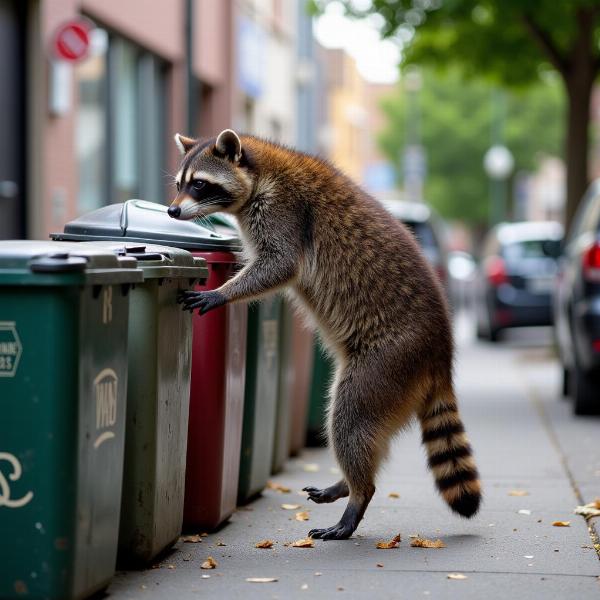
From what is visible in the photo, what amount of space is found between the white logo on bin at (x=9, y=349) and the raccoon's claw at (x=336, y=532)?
203 centimetres

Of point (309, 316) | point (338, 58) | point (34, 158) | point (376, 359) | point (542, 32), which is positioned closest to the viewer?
point (376, 359)

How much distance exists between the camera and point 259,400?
7.48 m

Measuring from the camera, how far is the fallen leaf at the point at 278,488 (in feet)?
25.7

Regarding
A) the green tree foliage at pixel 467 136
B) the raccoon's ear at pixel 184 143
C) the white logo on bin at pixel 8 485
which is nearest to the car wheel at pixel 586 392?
the raccoon's ear at pixel 184 143

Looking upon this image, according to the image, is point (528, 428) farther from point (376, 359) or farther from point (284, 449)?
point (376, 359)

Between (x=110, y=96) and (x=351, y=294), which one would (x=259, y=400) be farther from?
(x=110, y=96)

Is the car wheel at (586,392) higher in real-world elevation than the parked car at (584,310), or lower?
lower

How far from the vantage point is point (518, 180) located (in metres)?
67.2

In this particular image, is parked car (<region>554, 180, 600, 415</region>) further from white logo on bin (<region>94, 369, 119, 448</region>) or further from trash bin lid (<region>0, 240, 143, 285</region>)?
trash bin lid (<region>0, 240, 143, 285</region>)

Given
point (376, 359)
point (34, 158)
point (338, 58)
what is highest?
point (338, 58)

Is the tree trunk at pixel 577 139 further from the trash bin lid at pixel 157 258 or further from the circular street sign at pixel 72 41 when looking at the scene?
the trash bin lid at pixel 157 258

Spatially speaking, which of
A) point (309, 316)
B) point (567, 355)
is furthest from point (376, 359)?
point (567, 355)

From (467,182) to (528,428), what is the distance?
196ft

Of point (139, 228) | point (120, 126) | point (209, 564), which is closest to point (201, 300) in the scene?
point (139, 228)
